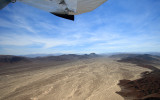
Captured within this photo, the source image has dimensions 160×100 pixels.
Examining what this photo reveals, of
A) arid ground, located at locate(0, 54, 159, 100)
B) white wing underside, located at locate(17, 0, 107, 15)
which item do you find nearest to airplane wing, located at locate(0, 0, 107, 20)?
white wing underside, located at locate(17, 0, 107, 15)

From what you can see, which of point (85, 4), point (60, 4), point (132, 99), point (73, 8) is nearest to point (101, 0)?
point (85, 4)

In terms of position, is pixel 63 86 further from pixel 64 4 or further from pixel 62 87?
pixel 64 4

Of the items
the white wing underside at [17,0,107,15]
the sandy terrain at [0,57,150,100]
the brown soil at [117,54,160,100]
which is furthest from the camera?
the sandy terrain at [0,57,150,100]

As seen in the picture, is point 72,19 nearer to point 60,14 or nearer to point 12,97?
point 60,14

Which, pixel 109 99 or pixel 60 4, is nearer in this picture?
pixel 60 4

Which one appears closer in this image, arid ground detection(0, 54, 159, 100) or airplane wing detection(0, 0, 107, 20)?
airplane wing detection(0, 0, 107, 20)

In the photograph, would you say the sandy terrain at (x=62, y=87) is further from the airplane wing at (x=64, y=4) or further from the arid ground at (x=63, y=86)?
the airplane wing at (x=64, y=4)

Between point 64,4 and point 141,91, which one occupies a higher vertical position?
point 64,4

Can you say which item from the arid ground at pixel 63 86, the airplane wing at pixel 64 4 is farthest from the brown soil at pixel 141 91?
the airplane wing at pixel 64 4

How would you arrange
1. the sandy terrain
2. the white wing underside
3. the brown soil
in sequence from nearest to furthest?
the white wing underside, the brown soil, the sandy terrain

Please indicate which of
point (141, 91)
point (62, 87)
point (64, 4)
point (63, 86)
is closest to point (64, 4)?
point (64, 4)

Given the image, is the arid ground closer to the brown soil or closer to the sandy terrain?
the sandy terrain
